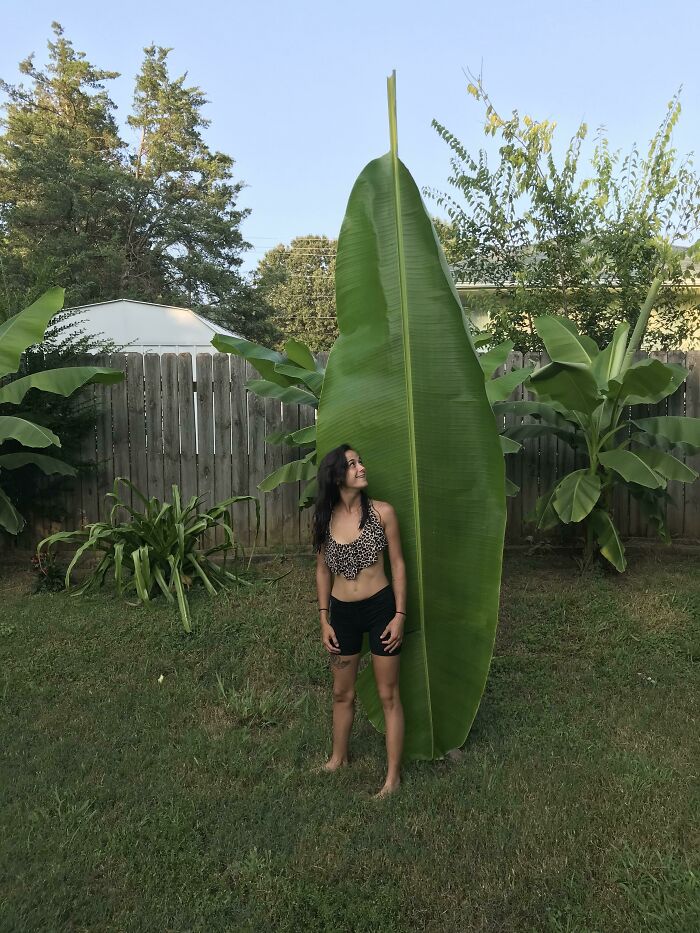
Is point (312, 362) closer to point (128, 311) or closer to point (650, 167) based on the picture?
point (650, 167)

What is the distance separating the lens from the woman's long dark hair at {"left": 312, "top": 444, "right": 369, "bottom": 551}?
3.14 m

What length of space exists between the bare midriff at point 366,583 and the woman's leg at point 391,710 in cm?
29

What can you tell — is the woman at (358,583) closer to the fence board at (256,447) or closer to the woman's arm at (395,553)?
the woman's arm at (395,553)

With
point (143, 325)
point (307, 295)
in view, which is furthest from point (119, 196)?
point (307, 295)

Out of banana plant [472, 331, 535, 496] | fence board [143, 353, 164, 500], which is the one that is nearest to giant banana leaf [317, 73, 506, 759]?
banana plant [472, 331, 535, 496]

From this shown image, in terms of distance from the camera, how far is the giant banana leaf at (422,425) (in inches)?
121

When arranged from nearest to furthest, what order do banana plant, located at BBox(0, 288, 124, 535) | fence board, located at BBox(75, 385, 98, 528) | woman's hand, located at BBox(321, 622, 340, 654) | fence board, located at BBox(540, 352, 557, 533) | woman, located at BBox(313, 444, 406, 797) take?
woman, located at BBox(313, 444, 406, 797) → woman's hand, located at BBox(321, 622, 340, 654) → banana plant, located at BBox(0, 288, 124, 535) → fence board, located at BBox(75, 385, 98, 528) → fence board, located at BBox(540, 352, 557, 533)

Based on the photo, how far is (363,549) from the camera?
3.21 meters

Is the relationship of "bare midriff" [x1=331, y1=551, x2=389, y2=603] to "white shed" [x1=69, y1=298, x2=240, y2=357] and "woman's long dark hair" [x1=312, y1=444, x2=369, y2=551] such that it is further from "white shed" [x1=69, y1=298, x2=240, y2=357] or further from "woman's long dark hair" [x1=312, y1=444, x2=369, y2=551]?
"white shed" [x1=69, y1=298, x2=240, y2=357]

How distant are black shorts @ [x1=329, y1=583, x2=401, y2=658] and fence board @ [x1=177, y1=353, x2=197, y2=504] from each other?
13.9 ft

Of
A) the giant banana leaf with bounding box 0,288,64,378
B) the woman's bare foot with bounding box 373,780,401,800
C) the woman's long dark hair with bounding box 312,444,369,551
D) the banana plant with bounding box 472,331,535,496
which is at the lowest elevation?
the woman's bare foot with bounding box 373,780,401,800

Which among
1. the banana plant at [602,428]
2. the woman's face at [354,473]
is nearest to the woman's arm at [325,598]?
the woman's face at [354,473]

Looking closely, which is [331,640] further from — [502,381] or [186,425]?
[186,425]

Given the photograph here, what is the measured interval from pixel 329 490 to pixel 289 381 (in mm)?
3237
